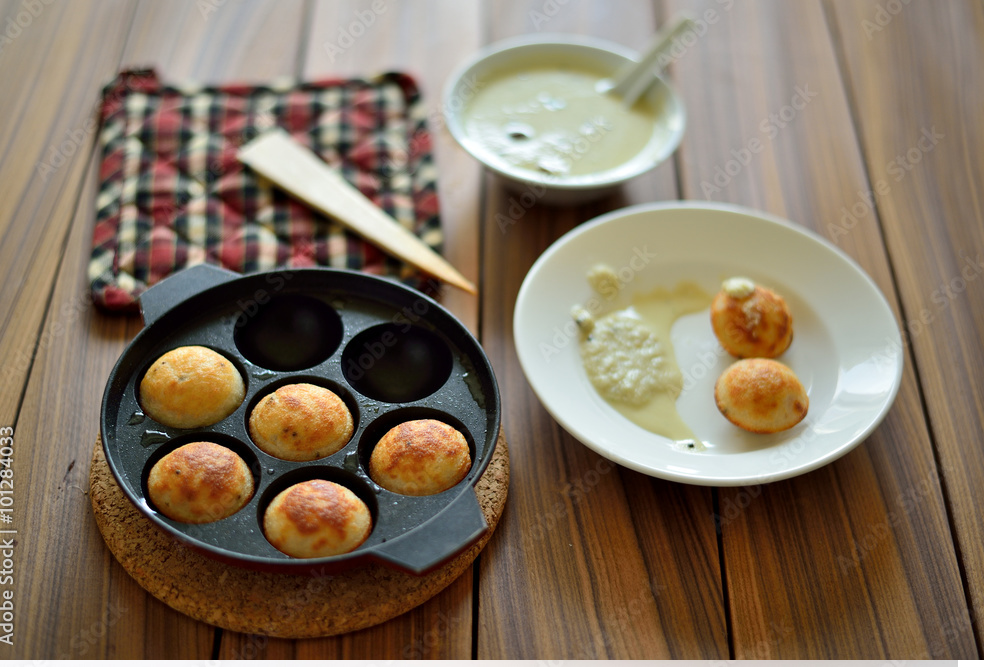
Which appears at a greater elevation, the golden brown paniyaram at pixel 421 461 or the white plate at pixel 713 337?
the white plate at pixel 713 337

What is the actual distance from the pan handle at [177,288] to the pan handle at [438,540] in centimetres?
61

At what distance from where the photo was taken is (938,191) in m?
1.93

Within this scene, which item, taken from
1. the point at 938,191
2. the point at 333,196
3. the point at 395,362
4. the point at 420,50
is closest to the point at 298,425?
the point at 395,362

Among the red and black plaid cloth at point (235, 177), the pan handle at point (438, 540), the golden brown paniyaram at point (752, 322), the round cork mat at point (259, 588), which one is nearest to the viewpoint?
the pan handle at point (438, 540)

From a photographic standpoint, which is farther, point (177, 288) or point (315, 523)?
point (177, 288)

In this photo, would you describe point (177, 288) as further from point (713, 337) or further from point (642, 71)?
point (642, 71)

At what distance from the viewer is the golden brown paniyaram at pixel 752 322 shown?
148 cm

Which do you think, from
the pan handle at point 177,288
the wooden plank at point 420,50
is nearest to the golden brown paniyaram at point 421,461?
the pan handle at point 177,288

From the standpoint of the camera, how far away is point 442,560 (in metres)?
1.07

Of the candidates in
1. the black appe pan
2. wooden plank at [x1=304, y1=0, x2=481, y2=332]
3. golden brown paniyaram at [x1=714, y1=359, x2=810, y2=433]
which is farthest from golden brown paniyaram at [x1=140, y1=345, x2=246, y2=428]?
golden brown paniyaram at [x1=714, y1=359, x2=810, y2=433]

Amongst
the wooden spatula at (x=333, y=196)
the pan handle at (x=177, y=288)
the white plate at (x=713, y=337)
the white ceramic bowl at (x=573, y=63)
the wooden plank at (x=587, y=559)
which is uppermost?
the white ceramic bowl at (x=573, y=63)

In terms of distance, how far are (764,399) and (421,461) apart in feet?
2.08

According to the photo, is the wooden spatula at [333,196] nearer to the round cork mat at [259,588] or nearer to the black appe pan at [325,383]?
the black appe pan at [325,383]

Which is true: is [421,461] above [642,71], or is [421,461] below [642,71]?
below
